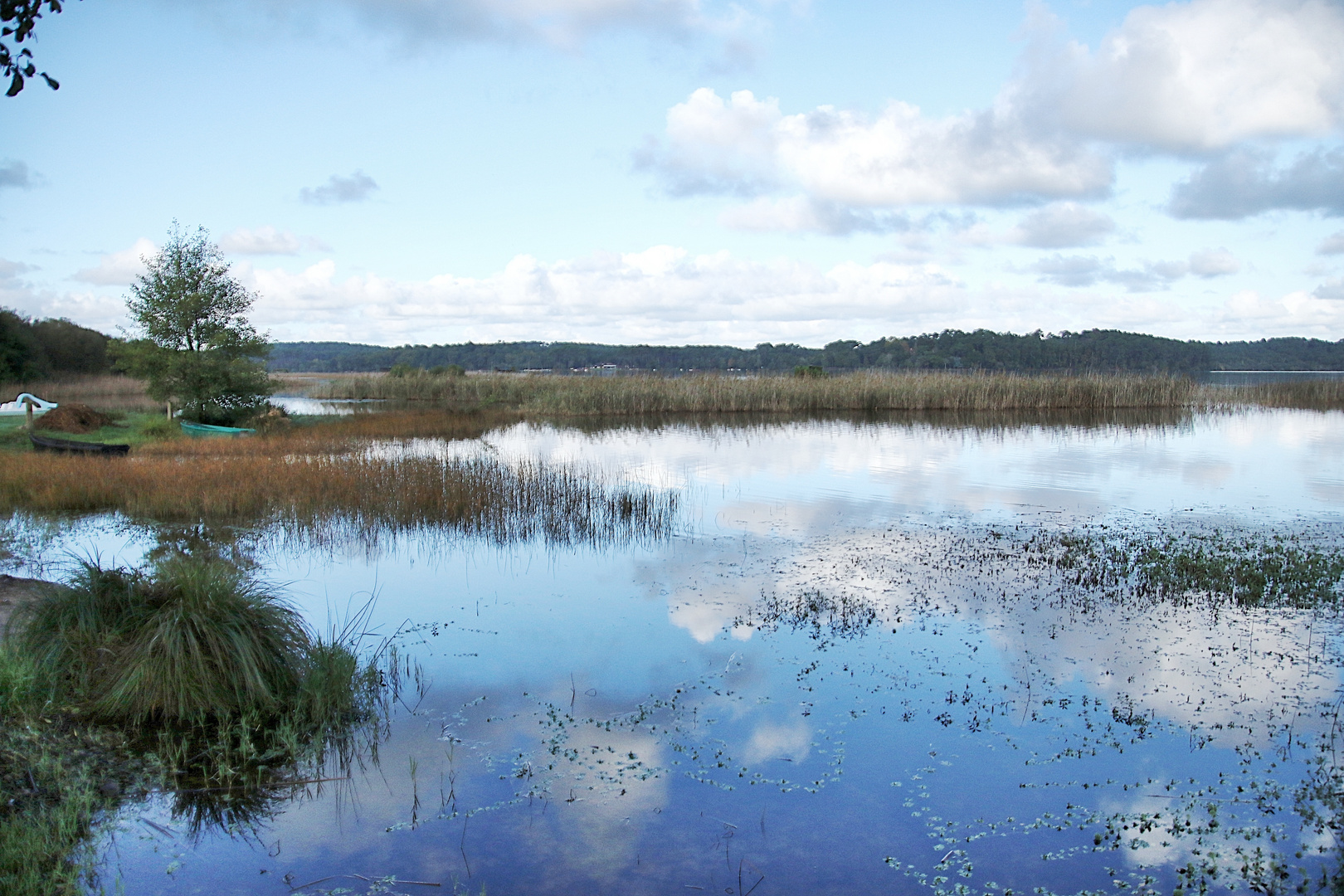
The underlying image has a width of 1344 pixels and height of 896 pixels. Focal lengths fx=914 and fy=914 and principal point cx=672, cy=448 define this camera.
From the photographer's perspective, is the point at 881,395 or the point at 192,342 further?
the point at 881,395

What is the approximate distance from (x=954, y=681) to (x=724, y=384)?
105 ft

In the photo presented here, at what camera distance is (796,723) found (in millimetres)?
6098

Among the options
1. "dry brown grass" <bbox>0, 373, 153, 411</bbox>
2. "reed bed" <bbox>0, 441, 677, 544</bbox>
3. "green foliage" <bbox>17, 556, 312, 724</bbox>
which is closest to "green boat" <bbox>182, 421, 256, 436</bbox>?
"reed bed" <bbox>0, 441, 677, 544</bbox>

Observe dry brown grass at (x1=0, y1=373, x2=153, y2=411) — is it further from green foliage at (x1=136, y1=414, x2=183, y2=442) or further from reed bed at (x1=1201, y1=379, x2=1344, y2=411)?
reed bed at (x1=1201, y1=379, x2=1344, y2=411)

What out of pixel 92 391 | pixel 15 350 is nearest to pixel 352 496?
pixel 15 350

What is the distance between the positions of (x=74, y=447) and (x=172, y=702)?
1533 centimetres

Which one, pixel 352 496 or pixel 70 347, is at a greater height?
pixel 70 347

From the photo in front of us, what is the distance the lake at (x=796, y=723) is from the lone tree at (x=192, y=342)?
602 inches

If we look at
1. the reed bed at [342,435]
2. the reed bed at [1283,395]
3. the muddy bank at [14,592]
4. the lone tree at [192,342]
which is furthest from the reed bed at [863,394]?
the muddy bank at [14,592]

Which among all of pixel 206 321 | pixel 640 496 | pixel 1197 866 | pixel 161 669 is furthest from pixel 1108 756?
pixel 206 321

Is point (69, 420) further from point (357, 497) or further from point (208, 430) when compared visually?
point (357, 497)

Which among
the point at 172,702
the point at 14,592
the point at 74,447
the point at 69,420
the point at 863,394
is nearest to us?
the point at 172,702

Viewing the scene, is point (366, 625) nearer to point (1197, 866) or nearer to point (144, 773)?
point (144, 773)

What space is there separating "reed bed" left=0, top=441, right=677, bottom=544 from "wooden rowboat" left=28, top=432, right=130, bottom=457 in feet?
7.12
